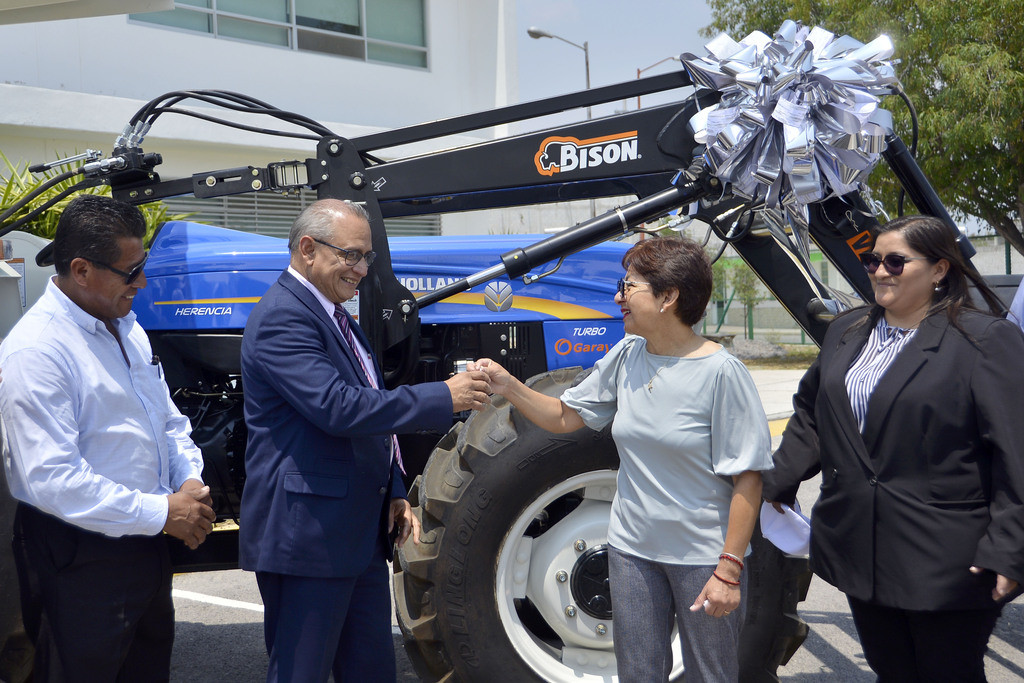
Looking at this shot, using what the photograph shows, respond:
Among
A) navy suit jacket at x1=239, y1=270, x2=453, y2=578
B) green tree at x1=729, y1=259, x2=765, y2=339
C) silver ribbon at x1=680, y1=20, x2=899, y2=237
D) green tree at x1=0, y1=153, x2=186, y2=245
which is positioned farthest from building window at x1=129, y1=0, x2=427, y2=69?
navy suit jacket at x1=239, y1=270, x2=453, y2=578

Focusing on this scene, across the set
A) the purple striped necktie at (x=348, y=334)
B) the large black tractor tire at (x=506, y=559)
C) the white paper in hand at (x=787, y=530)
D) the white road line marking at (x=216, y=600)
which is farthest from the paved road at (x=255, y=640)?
the purple striped necktie at (x=348, y=334)

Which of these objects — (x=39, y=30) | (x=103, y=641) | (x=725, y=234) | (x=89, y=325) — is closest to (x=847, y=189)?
(x=725, y=234)

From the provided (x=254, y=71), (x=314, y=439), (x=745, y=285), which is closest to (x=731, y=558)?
(x=314, y=439)

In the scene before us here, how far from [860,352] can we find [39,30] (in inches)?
427

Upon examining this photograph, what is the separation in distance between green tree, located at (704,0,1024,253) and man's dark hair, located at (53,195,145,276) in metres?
11.3

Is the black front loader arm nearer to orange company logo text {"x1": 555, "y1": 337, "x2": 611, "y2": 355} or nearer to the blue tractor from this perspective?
the blue tractor

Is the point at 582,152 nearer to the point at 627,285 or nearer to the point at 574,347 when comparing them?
the point at 574,347

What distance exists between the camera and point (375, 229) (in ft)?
11.2

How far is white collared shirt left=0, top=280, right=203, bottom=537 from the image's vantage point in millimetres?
2279

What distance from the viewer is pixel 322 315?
245 centimetres

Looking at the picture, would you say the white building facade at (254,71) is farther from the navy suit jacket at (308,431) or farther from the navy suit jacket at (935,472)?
the navy suit jacket at (935,472)

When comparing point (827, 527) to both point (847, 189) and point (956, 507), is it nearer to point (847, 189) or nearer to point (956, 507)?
point (956, 507)

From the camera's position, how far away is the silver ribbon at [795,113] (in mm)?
3012

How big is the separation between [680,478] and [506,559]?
946 millimetres
